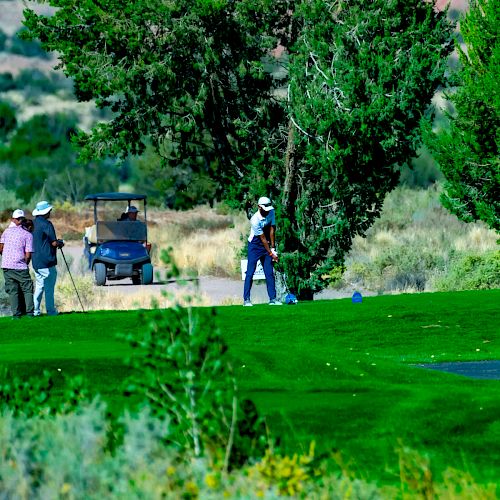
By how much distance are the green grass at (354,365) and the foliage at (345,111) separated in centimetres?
381

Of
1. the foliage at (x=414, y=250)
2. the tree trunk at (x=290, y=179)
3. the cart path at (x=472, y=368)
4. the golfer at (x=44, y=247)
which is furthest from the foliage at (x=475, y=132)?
the golfer at (x=44, y=247)

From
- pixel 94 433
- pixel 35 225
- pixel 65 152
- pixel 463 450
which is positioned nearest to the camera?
pixel 94 433

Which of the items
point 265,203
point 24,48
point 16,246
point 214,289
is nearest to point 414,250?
point 214,289

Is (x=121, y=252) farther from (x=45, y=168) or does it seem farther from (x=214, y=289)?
(x=45, y=168)

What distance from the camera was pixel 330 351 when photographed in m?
19.4

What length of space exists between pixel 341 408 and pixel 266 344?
24.0ft

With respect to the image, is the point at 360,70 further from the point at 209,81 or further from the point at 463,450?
the point at 463,450

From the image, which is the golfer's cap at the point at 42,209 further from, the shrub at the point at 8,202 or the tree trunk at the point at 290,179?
the shrub at the point at 8,202

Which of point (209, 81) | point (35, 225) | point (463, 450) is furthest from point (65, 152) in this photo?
point (463, 450)

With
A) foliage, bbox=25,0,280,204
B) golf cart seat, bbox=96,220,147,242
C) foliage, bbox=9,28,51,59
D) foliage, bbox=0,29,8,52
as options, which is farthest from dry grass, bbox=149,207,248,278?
foliage, bbox=0,29,8,52

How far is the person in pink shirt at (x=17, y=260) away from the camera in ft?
72.7

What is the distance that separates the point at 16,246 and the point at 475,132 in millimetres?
9056

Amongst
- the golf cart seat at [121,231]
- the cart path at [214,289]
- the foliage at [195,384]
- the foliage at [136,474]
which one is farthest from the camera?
the golf cart seat at [121,231]

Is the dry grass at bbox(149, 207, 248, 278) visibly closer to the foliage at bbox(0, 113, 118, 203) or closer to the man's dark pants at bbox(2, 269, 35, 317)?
the foliage at bbox(0, 113, 118, 203)
